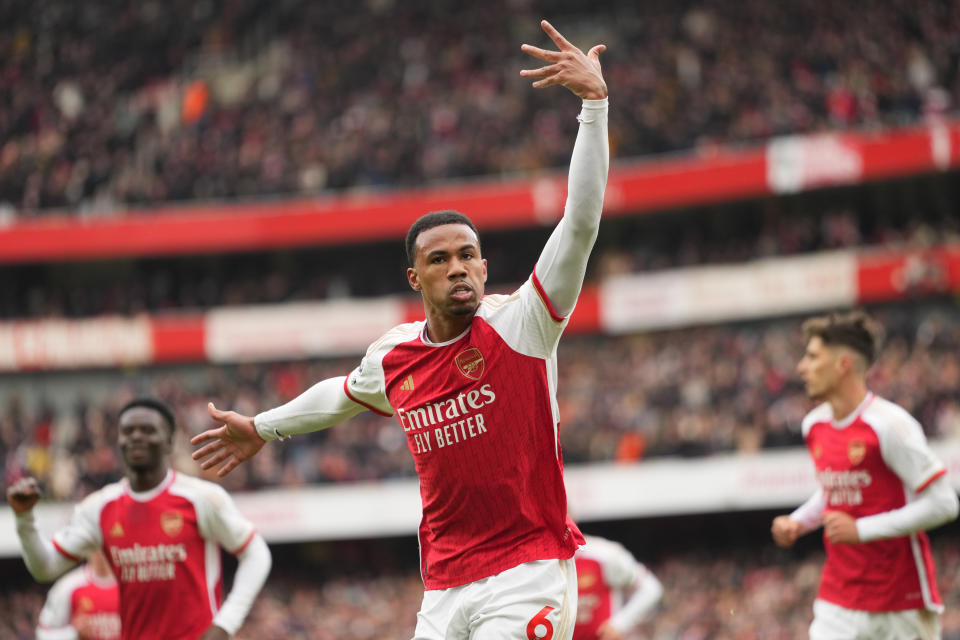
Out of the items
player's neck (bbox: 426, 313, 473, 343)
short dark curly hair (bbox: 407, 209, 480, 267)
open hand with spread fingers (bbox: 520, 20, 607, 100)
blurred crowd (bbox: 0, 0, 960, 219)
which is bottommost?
player's neck (bbox: 426, 313, 473, 343)

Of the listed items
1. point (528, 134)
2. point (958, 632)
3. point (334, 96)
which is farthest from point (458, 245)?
point (334, 96)

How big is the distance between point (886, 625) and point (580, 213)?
3561 mm

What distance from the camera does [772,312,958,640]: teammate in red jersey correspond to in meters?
6.77

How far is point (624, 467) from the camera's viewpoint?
829 inches

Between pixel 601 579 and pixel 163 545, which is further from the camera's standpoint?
pixel 601 579

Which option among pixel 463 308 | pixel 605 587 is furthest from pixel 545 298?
pixel 605 587

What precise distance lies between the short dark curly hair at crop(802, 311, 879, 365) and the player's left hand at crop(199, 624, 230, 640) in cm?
366

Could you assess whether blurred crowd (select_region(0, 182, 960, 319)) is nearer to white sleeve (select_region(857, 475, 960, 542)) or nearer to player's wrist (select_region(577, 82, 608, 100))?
white sleeve (select_region(857, 475, 960, 542))

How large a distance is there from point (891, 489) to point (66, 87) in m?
27.2

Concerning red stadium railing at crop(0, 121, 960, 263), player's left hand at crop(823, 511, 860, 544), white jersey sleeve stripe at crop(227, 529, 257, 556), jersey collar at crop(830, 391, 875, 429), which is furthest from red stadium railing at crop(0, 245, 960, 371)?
white jersey sleeve stripe at crop(227, 529, 257, 556)

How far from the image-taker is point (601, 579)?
352 inches

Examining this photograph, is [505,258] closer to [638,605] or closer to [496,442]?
[638,605]

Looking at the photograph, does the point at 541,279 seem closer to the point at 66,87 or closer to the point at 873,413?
the point at 873,413

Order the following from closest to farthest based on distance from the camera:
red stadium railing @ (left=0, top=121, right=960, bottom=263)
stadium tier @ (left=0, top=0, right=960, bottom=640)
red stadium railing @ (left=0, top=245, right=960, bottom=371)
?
stadium tier @ (left=0, top=0, right=960, bottom=640) → red stadium railing @ (left=0, top=245, right=960, bottom=371) → red stadium railing @ (left=0, top=121, right=960, bottom=263)
